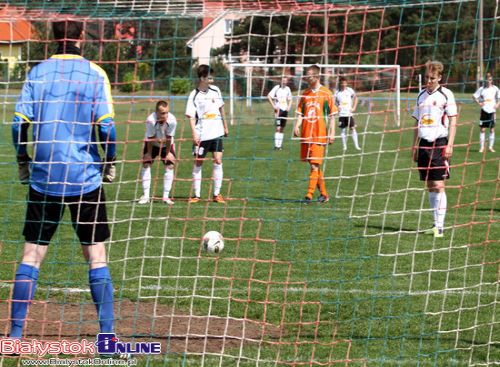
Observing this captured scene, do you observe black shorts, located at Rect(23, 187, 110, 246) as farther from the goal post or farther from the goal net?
the goal post

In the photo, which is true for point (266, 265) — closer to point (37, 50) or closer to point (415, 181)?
point (37, 50)

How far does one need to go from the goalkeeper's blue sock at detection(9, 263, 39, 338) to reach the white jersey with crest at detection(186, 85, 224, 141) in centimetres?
652

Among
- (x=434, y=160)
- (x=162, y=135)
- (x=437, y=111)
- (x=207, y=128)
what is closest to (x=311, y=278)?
(x=434, y=160)

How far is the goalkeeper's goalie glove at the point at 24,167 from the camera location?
5.46m

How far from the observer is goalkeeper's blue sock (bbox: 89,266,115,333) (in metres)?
5.41

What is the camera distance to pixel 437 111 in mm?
9086

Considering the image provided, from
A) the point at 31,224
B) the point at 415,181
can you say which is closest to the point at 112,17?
the point at 31,224

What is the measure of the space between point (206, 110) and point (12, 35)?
241 inches

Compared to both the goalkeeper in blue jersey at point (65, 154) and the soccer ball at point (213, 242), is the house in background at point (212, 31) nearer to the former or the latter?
the goalkeeper in blue jersey at point (65, 154)

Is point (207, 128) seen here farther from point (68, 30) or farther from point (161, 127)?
point (68, 30)

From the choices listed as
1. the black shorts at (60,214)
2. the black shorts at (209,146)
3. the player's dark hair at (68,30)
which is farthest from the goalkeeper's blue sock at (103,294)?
the black shorts at (209,146)

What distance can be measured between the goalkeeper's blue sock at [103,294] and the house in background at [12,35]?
1.83 metres

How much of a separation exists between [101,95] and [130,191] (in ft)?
27.7

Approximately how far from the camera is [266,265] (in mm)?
8281
